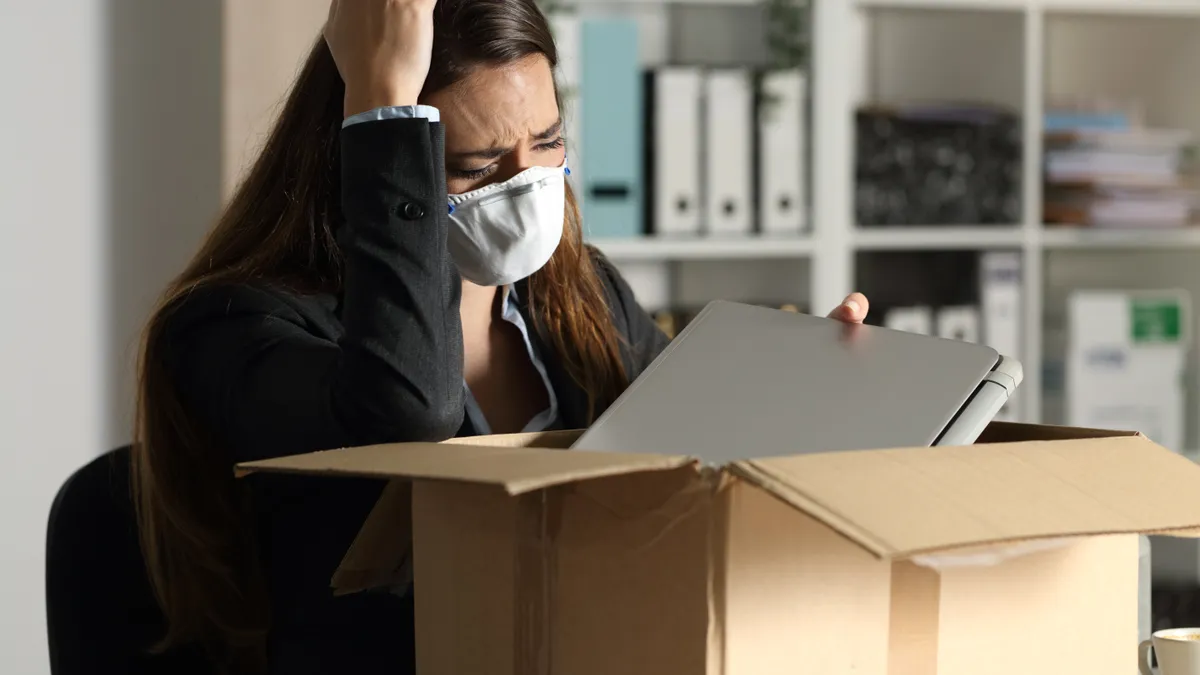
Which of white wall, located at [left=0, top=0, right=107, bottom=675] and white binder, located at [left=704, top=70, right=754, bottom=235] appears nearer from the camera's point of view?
white wall, located at [left=0, top=0, right=107, bottom=675]

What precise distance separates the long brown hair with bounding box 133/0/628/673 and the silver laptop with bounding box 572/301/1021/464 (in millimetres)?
478

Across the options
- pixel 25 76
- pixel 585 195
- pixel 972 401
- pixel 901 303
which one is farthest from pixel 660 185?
pixel 972 401

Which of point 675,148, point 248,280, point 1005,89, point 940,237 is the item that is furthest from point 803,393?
point 1005,89

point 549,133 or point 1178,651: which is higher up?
point 549,133

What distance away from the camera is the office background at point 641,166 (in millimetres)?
2223

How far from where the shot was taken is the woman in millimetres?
934

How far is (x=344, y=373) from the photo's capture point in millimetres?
942

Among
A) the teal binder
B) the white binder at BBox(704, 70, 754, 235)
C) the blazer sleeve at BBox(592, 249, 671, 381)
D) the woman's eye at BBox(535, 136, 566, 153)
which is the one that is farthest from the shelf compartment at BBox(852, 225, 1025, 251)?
the woman's eye at BBox(535, 136, 566, 153)

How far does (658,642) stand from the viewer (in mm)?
599

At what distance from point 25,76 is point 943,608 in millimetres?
2074

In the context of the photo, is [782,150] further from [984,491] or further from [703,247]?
[984,491]

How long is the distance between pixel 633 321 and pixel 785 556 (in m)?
0.91

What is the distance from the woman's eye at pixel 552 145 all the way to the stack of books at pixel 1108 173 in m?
1.80

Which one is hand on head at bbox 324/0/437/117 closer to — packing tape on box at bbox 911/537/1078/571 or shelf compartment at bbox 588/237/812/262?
packing tape on box at bbox 911/537/1078/571
